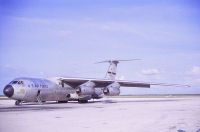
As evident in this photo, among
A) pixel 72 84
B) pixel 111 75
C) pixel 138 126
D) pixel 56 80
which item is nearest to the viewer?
pixel 138 126

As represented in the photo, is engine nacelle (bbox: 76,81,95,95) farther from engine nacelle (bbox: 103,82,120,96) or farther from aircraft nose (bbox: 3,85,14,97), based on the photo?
aircraft nose (bbox: 3,85,14,97)

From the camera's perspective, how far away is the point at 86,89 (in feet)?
96.1

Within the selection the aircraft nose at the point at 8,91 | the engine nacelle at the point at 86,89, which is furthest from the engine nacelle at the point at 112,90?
the aircraft nose at the point at 8,91

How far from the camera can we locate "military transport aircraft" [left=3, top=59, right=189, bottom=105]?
80.5ft

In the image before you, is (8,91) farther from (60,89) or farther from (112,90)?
(112,90)

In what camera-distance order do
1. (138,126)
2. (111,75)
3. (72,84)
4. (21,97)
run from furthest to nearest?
(111,75) → (72,84) → (21,97) → (138,126)

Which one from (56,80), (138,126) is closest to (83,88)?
(56,80)

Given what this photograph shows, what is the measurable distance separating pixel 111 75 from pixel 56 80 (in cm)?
888

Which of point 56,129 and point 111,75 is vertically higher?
point 111,75

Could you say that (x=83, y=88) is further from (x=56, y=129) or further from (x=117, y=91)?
(x=56, y=129)

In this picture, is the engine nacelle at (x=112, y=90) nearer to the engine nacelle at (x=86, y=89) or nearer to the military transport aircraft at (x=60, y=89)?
the military transport aircraft at (x=60, y=89)

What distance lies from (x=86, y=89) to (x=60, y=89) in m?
2.61

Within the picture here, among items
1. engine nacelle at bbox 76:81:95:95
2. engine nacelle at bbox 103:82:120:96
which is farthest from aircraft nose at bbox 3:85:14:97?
engine nacelle at bbox 103:82:120:96

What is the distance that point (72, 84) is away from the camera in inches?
1261
